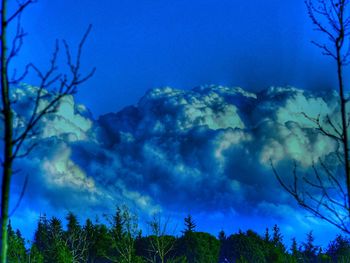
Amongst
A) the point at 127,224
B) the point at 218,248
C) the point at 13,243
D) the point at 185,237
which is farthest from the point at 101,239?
the point at 127,224

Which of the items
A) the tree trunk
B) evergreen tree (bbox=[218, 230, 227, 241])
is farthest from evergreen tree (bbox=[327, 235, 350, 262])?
the tree trunk

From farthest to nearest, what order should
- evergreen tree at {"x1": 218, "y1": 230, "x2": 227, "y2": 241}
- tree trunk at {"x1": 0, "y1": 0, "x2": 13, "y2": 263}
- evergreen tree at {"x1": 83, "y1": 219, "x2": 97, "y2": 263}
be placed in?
evergreen tree at {"x1": 218, "y1": 230, "x2": 227, "y2": 241}
evergreen tree at {"x1": 83, "y1": 219, "x2": 97, "y2": 263}
tree trunk at {"x1": 0, "y1": 0, "x2": 13, "y2": 263}

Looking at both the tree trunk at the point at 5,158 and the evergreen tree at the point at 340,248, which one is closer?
the tree trunk at the point at 5,158

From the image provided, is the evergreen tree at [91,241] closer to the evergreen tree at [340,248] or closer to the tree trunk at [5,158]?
the evergreen tree at [340,248]

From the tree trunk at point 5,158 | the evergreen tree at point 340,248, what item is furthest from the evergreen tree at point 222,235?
the tree trunk at point 5,158

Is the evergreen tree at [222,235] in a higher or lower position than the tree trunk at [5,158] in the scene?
higher

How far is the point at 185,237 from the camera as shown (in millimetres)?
69938

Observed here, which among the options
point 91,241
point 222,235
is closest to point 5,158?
point 91,241

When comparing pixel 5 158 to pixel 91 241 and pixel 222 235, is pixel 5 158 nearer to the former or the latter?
pixel 91 241

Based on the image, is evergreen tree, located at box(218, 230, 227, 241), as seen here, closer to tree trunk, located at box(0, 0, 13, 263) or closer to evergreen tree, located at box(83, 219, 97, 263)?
evergreen tree, located at box(83, 219, 97, 263)

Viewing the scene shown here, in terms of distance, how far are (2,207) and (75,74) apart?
1.43m

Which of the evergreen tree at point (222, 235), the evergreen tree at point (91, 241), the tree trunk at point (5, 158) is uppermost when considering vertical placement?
the evergreen tree at point (222, 235)

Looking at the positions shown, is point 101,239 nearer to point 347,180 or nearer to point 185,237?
point 185,237

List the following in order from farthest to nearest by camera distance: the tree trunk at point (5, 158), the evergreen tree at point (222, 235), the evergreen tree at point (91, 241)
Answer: the evergreen tree at point (222, 235) → the evergreen tree at point (91, 241) → the tree trunk at point (5, 158)
